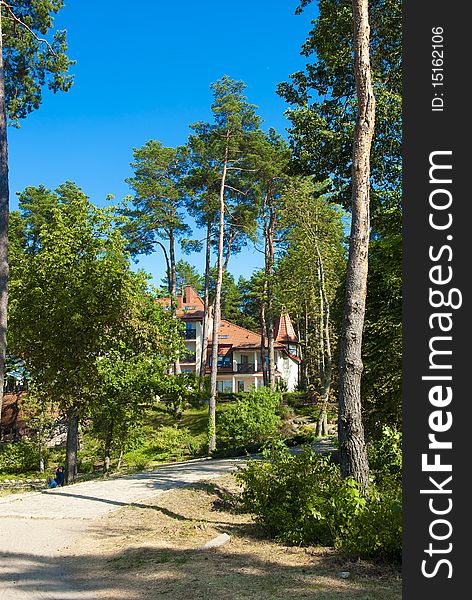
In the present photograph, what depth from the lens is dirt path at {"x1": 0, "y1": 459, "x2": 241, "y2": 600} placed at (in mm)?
6602

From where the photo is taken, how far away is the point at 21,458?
98.2 ft

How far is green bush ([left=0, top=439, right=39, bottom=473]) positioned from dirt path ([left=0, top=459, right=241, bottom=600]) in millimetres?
14826

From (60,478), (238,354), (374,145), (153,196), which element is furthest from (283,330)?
(374,145)

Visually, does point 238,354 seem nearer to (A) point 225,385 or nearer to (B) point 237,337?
(B) point 237,337

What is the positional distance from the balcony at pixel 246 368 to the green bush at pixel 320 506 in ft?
146

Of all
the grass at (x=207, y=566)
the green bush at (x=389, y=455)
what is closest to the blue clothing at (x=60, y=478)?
the grass at (x=207, y=566)

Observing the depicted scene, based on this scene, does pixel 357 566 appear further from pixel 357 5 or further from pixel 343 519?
pixel 357 5

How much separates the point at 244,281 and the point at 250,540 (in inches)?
2778

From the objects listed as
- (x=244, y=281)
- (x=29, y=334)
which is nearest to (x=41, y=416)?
(x=29, y=334)

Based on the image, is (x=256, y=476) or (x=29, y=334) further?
(x=29, y=334)

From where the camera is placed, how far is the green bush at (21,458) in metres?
29.7

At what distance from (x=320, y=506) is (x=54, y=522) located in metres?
4.88

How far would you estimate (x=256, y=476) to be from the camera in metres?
9.62

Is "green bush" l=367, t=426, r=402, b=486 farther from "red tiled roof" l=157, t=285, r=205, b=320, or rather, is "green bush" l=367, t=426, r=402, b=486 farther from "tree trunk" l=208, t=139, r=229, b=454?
"red tiled roof" l=157, t=285, r=205, b=320
